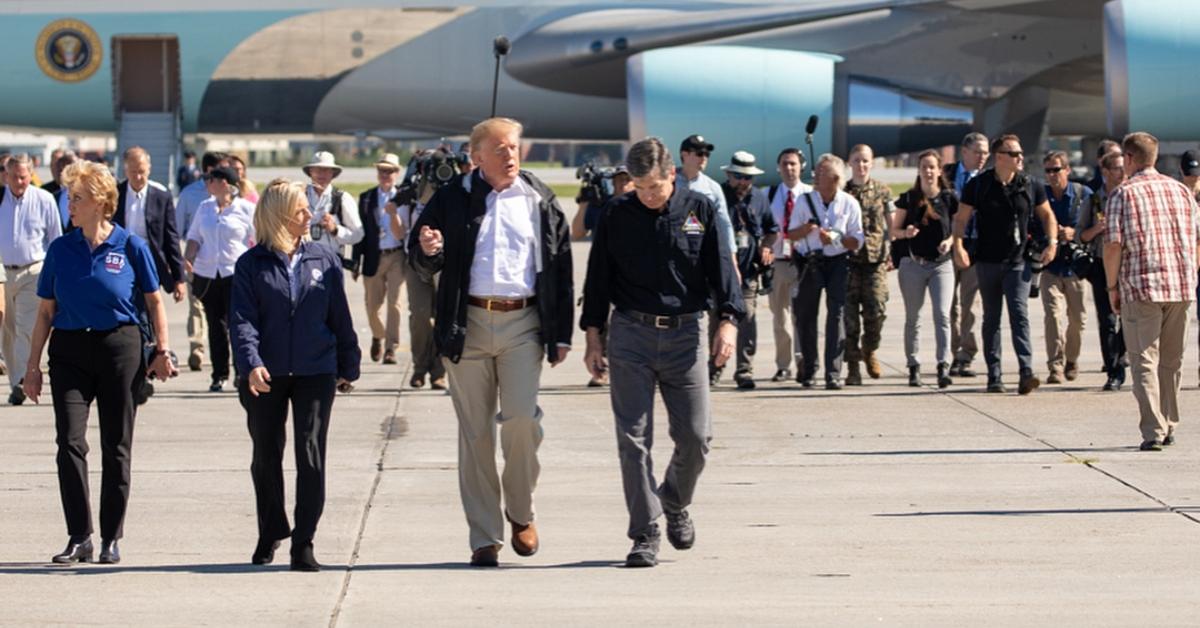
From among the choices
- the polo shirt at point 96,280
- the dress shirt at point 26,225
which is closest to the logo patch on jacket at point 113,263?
the polo shirt at point 96,280

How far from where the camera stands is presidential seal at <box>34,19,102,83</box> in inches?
1032

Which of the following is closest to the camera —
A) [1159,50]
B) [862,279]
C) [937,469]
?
[937,469]

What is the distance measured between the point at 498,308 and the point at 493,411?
0.40 m

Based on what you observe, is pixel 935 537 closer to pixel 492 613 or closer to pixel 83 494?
pixel 492 613

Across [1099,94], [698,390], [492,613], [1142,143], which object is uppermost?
[1099,94]

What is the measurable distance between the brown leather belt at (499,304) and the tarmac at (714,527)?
0.94m

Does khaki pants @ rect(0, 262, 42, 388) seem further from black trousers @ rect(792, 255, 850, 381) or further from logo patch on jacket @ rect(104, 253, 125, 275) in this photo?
logo patch on jacket @ rect(104, 253, 125, 275)

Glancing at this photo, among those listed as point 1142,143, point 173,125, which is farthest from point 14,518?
point 173,125

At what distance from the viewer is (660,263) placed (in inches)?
268

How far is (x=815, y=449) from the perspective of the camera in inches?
380

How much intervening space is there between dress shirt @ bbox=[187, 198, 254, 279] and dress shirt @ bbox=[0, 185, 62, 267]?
0.91m

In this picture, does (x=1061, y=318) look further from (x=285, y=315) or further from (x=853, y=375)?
(x=285, y=315)

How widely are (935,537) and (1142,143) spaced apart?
3.15 m

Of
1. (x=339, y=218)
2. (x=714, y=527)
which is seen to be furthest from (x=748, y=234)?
(x=714, y=527)
